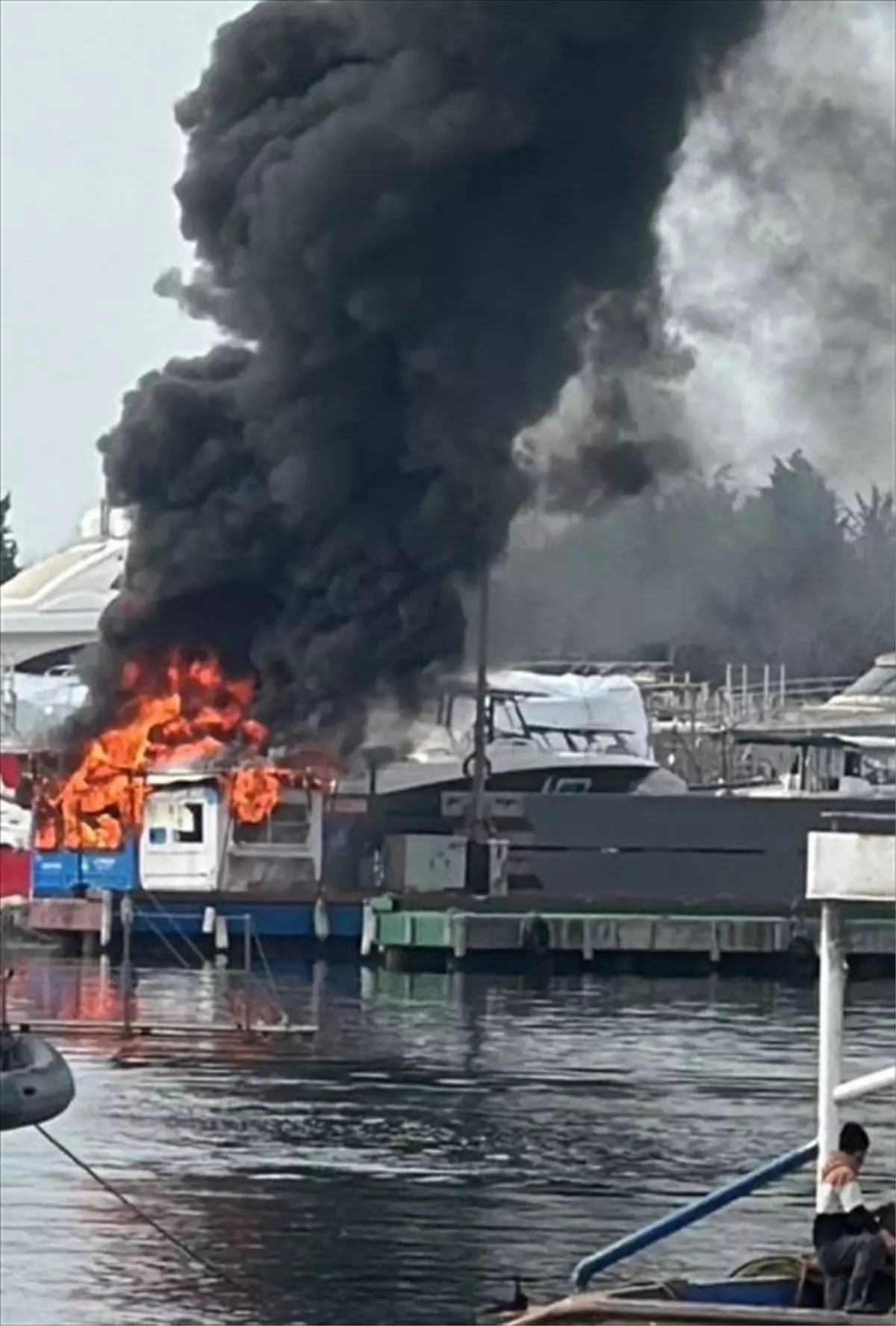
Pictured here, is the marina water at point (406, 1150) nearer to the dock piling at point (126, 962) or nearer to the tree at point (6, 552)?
the dock piling at point (126, 962)

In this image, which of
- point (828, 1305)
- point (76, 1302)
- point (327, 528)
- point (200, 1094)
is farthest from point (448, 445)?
point (828, 1305)

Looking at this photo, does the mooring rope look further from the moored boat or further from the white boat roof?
the white boat roof

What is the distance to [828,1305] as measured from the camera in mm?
14070

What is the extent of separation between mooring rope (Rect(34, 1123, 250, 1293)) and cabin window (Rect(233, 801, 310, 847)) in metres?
30.6

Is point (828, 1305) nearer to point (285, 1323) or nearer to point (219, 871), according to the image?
point (285, 1323)

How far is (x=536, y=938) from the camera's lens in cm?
5741

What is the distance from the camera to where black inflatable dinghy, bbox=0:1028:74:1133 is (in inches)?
1089

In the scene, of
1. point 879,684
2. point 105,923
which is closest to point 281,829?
point 105,923

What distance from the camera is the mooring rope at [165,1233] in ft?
85.7

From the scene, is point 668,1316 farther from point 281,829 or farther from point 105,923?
point 281,829

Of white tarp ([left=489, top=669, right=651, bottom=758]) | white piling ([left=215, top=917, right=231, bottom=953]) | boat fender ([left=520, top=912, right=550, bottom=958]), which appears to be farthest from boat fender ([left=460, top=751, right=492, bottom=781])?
boat fender ([left=520, top=912, right=550, bottom=958])

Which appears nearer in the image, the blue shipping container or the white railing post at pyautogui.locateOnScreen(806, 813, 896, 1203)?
the white railing post at pyautogui.locateOnScreen(806, 813, 896, 1203)

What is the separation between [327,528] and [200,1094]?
23227mm

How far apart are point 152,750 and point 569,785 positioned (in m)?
9.33
